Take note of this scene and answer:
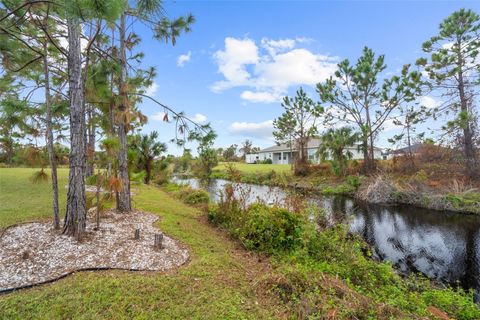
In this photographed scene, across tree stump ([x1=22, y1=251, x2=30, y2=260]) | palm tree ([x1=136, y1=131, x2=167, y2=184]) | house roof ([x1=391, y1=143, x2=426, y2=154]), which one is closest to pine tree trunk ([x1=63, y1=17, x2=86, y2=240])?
tree stump ([x1=22, y1=251, x2=30, y2=260])

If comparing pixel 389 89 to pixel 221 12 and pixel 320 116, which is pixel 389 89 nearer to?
pixel 320 116

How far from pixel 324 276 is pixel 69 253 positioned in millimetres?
3901

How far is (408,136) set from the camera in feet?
55.4

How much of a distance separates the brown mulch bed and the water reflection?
3.36m

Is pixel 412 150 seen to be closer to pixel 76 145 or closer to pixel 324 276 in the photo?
pixel 324 276

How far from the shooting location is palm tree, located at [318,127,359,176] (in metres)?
17.8

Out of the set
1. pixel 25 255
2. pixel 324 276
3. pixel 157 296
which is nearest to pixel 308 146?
pixel 324 276

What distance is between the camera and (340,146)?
58.5 feet

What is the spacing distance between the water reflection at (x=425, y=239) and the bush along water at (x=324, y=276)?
3.04ft

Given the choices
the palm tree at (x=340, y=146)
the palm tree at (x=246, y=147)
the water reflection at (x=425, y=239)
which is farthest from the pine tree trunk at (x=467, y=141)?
the palm tree at (x=246, y=147)

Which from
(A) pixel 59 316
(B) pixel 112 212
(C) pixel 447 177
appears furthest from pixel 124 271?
(C) pixel 447 177

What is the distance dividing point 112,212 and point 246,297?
4.83m

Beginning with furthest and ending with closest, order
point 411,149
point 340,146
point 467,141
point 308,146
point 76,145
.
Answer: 1. point 308,146
2. point 340,146
3. point 411,149
4. point 467,141
5. point 76,145

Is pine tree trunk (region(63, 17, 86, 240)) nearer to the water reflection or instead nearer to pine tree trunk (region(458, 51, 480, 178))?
the water reflection
